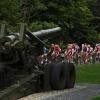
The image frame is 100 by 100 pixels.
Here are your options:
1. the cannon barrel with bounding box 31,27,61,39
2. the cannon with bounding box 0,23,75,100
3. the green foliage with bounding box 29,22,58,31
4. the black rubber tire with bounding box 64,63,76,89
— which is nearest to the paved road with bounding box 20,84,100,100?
the black rubber tire with bounding box 64,63,76,89

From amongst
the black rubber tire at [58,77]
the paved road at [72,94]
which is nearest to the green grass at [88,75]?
the paved road at [72,94]

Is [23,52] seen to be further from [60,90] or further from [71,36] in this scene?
[71,36]

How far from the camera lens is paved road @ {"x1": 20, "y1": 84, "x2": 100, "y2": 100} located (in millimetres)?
18152

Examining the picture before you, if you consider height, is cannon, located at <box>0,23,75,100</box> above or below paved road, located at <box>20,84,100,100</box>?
above

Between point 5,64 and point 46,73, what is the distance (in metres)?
2.41

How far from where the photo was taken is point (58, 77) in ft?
67.7

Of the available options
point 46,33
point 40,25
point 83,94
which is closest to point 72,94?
point 83,94

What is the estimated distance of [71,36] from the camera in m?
55.1

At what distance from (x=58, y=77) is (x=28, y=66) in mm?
1377

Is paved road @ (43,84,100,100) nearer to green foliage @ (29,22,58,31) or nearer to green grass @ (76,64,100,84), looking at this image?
green grass @ (76,64,100,84)

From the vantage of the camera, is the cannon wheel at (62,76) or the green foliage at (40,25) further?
the green foliage at (40,25)

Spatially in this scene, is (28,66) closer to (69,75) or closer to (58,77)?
(58,77)

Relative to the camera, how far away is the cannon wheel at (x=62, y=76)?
67.5 feet

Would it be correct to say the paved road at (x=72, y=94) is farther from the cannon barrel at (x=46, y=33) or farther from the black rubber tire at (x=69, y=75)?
the cannon barrel at (x=46, y=33)
